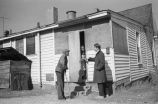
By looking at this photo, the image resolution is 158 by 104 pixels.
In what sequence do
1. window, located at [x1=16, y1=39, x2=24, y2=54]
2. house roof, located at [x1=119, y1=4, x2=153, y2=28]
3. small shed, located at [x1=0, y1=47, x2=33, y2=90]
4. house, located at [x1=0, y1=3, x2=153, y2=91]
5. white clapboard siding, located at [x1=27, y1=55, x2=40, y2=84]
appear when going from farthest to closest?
house roof, located at [x1=119, y1=4, x2=153, y2=28] → window, located at [x1=16, y1=39, x2=24, y2=54] → white clapboard siding, located at [x1=27, y1=55, x2=40, y2=84] → small shed, located at [x1=0, y1=47, x2=33, y2=90] → house, located at [x1=0, y1=3, x2=153, y2=91]

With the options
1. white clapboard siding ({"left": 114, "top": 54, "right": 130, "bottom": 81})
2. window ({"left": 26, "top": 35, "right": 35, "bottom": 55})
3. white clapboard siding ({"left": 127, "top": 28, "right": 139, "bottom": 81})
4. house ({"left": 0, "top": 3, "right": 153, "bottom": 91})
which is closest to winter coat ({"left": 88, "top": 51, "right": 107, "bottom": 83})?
house ({"left": 0, "top": 3, "right": 153, "bottom": 91})

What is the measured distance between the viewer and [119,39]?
9.05 m

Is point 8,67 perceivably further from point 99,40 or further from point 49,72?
point 99,40

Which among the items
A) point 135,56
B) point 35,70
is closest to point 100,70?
point 135,56

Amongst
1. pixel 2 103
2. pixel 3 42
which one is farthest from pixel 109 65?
pixel 3 42

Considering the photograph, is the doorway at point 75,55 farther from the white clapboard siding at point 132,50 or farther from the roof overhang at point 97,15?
the white clapboard siding at point 132,50

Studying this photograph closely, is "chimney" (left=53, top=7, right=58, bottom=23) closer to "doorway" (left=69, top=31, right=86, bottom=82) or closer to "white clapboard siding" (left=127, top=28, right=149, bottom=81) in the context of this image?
"doorway" (left=69, top=31, right=86, bottom=82)

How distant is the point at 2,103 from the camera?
6.96m

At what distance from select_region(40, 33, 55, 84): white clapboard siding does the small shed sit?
1.21 m

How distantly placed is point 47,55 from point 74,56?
8.24 feet

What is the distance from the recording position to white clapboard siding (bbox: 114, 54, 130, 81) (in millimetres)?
8380

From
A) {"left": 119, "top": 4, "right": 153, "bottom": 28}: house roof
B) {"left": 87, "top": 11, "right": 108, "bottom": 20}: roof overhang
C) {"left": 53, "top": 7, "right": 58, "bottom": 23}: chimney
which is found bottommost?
{"left": 87, "top": 11, "right": 108, "bottom": 20}: roof overhang

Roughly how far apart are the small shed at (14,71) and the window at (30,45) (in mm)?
596

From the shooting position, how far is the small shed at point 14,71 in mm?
10766
